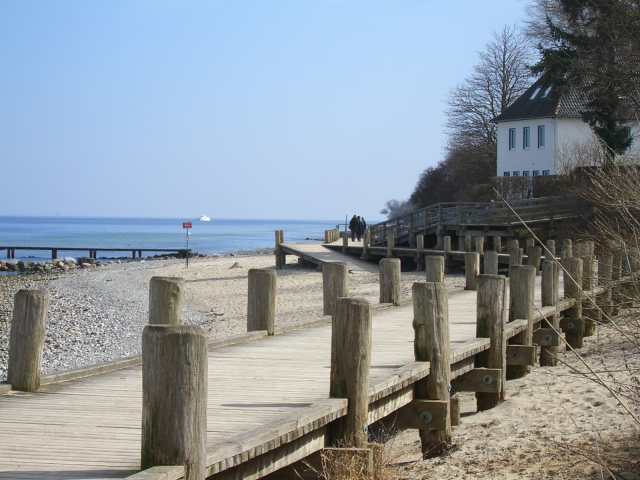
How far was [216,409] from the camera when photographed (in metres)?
5.39

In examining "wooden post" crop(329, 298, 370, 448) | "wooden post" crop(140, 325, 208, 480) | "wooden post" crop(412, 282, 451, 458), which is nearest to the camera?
"wooden post" crop(140, 325, 208, 480)

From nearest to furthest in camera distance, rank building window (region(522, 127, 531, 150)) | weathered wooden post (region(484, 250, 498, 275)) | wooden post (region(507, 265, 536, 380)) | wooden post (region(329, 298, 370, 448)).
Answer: wooden post (region(329, 298, 370, 448)) → wooden post (region(507, 265, 536, 380)) → weathered wooden post (region(484, 250, 498, 275)) → building window (region(522, 127, 531, 150))

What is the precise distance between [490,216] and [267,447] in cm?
2477

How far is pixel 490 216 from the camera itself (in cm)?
2823

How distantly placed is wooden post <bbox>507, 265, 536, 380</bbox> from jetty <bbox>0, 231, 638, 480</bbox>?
63cm

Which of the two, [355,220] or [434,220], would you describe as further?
[355,220]

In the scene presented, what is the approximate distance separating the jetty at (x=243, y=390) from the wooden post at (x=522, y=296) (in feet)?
2.06

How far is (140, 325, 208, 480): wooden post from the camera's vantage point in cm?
366

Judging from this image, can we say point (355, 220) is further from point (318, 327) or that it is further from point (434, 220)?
point (318, 327)

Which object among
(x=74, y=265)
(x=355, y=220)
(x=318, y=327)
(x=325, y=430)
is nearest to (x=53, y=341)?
(x=318, y=327)

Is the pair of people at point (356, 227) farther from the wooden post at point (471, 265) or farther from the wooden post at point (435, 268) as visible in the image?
the wooden post at point (435, 268)

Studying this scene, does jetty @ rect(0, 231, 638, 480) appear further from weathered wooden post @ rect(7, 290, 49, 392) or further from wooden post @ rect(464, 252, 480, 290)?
wooden post @ rect(464, 252, 480, 290)

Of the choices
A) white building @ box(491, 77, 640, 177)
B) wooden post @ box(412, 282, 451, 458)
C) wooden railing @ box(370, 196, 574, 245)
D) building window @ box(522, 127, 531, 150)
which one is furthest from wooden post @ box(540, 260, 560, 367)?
building window @ box(522, 127, 531, 150)

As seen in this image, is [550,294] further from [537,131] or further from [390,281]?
[537,131]
